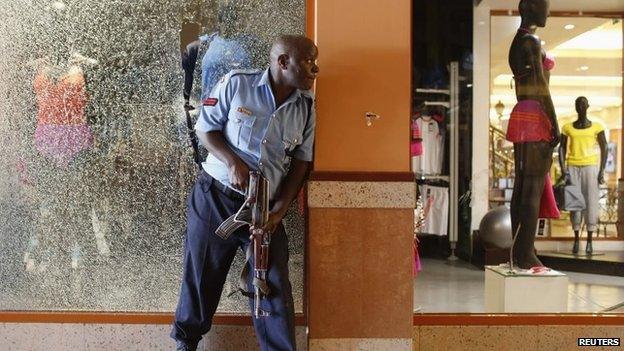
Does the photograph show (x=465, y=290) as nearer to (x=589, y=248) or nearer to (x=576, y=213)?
(x=589, y=248)

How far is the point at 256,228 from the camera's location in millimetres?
2373

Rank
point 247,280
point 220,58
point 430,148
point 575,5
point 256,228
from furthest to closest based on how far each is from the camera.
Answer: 1. point 430,148
2. point 575,5
3. point 220,58
4. point 247,280
5. point 256,228

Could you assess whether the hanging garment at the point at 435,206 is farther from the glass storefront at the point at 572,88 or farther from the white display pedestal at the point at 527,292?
the white display pedestal at the point at 527,292

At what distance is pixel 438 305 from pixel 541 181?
44.4 inches

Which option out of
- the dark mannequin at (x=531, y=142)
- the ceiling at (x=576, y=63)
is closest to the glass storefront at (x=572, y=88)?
the ceiling at (x=576, y=63)

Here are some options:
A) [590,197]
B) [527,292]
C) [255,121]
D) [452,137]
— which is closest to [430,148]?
[452,137]

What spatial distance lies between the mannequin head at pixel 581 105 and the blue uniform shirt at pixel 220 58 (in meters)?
2.85

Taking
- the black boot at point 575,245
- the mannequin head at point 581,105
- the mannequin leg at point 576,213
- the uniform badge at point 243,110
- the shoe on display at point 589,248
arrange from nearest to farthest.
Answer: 1. the uniform badge at point 243,110
2. the black boot at point 575,245
3. the shoe on display at point 589,248
4. the mannequin leg at point 576,213
5. the mannequin head at point 581,105

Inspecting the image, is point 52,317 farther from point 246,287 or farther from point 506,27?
point 506,27

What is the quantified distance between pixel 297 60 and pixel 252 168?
0.45m

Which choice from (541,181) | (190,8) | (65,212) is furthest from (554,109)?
(65,212)

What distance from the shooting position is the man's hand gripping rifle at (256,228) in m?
2.34

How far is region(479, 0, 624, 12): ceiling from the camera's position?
400 cm

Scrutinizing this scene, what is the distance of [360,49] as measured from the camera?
269cm
